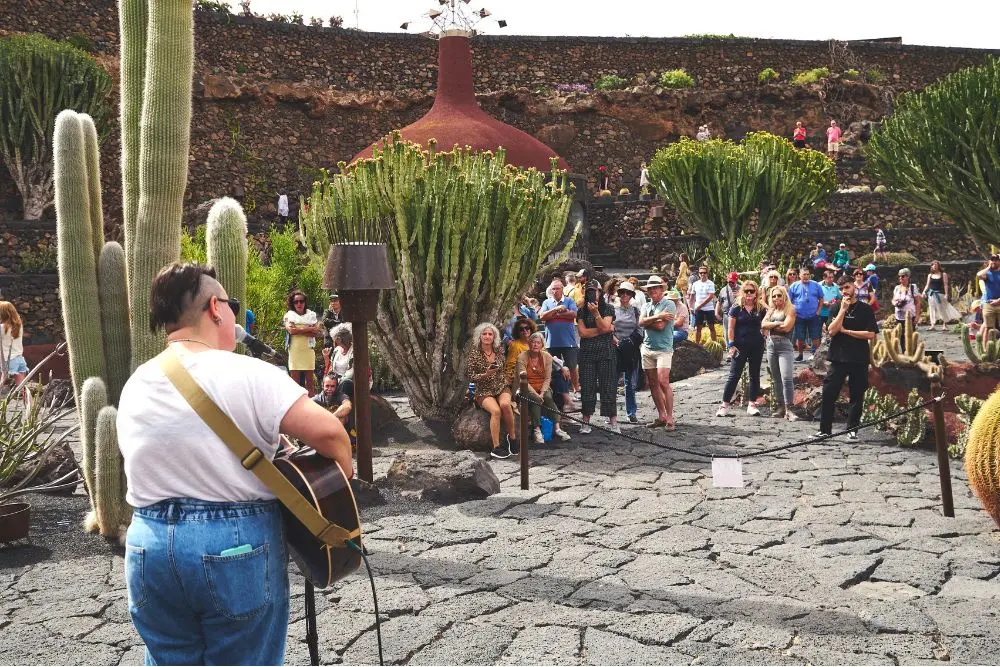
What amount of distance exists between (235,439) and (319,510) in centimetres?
30

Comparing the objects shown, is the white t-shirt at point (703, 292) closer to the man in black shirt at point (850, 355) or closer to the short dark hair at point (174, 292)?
the man in black shirt at point (850, 355)

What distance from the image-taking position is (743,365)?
965cm

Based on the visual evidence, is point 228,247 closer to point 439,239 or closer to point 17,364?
point 439,239

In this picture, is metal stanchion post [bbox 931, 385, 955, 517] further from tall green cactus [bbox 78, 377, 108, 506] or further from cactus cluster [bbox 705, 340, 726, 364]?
cactus cluster [bbox 705, 340, 726, 364]

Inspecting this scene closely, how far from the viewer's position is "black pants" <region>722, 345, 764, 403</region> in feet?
31.2

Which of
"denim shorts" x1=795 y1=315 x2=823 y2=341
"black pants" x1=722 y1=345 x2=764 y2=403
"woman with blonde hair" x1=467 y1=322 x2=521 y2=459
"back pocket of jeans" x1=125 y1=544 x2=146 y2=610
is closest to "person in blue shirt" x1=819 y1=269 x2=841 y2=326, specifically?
"denim shorts" x1=795 y1=315 x2=823 y2=341

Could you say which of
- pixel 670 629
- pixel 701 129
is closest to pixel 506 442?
pixel 670 629

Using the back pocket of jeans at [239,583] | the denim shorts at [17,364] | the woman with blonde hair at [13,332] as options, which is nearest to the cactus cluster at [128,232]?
the back pocket of jeans at [239,583]

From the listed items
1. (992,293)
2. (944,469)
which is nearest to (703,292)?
(992,293)

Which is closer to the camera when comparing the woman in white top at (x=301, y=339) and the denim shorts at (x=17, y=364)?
the woman in white top at (x=301, y=339)

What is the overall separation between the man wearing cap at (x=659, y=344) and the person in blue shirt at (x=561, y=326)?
74cm

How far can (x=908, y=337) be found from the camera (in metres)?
8.92

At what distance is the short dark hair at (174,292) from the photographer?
241 cm

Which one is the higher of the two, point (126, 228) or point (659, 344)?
point (126, 228)
